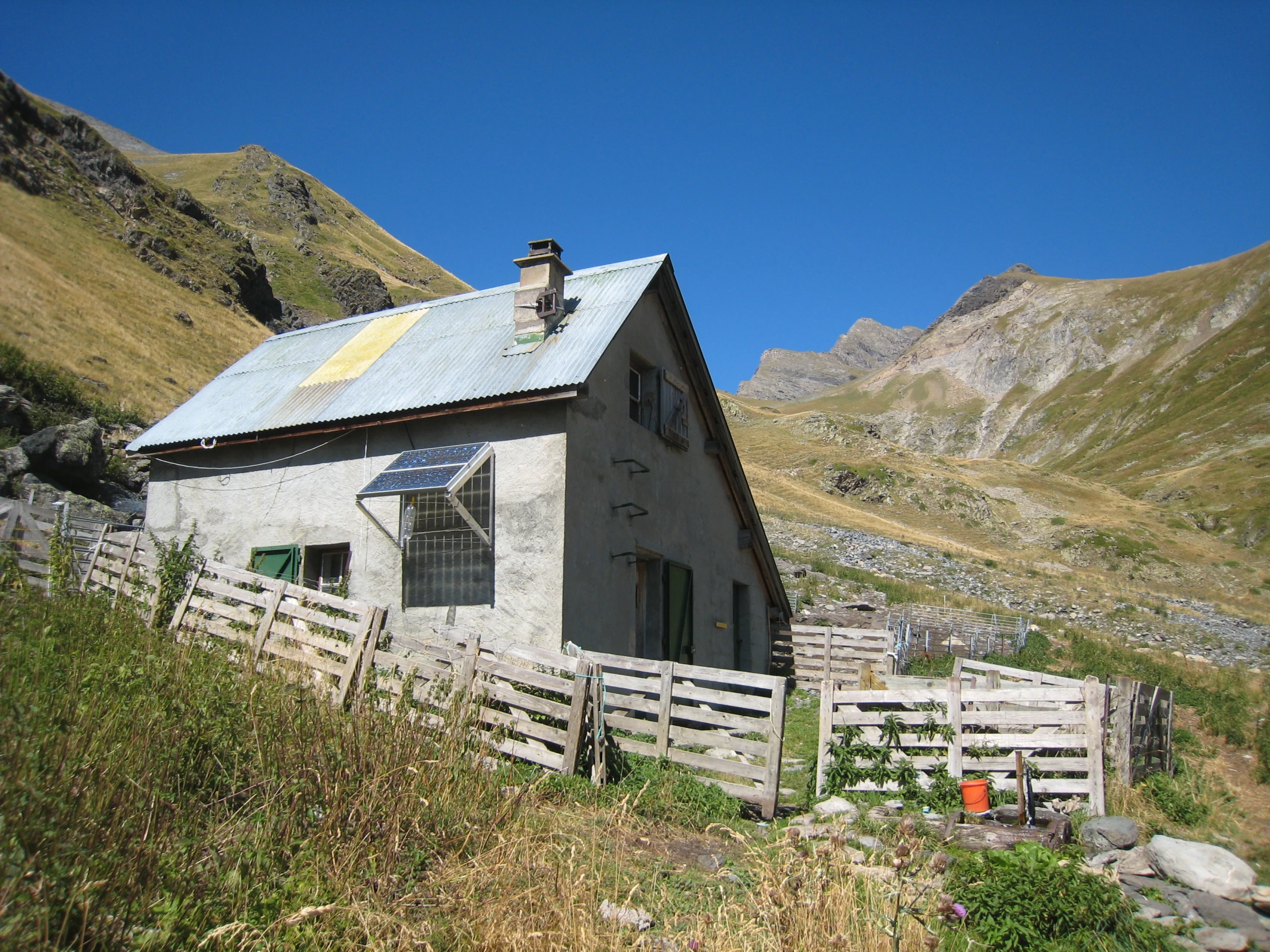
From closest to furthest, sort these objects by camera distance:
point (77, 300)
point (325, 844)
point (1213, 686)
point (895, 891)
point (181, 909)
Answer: point (181, 909) < point (895, 891) < point (325, 844) < point (1213, 686) < point (77, 300)

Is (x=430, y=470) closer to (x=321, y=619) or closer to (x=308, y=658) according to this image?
(x=321, y=619)

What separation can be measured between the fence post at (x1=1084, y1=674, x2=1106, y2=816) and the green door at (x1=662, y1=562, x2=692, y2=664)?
718 cm

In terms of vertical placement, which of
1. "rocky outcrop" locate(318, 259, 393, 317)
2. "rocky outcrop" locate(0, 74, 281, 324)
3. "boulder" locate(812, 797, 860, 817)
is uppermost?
"rocky outcrop" locate(318, 259, 393, 317)

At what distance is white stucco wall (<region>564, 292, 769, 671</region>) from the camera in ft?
40.5

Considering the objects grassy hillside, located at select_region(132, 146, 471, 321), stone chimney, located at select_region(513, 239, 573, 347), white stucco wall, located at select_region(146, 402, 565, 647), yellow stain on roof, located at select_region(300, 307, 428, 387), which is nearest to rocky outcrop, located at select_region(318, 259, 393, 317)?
grassy hillside, located at select_region(132, 146, 471, 321)

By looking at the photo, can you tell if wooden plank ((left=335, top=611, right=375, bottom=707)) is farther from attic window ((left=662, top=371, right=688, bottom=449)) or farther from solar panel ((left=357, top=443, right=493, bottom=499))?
attic window ((left=662, top=371, right=688, bottom=449))

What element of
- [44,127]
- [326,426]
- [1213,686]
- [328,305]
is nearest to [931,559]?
[1213,686]

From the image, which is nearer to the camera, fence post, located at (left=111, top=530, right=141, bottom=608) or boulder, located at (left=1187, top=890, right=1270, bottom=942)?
boulder, located at (left=1187, top=890, right=1270, bottom=942)

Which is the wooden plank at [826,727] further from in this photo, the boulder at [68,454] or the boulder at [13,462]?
the boulder at [68,454]

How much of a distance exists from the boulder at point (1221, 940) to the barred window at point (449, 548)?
28.7 feet

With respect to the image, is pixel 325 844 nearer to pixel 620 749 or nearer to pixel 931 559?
pixel 620 749

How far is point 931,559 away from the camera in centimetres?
4606

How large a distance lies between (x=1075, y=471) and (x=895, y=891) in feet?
388

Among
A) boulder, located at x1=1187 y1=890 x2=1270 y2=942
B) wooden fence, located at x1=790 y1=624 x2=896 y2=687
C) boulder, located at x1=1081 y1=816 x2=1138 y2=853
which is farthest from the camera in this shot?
wooden fence, located at x1=790 y1=624 x2=896 y2=687
